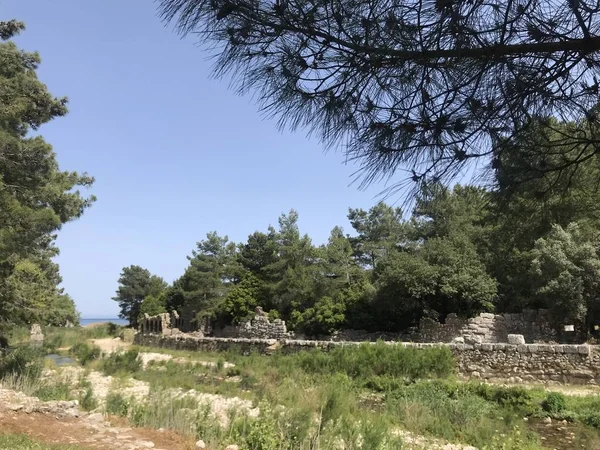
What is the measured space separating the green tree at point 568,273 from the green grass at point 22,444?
15.9 metres

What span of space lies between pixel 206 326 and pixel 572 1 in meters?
34.7

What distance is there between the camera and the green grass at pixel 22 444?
491 centimetres

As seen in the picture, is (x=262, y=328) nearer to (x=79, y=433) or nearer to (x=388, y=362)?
(x=388, y=362)

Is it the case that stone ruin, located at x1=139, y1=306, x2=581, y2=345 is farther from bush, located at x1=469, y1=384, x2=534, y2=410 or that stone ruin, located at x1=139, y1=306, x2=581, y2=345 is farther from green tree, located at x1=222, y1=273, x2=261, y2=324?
green tree, located at x1=222, y1=273, x2=261, y2=324

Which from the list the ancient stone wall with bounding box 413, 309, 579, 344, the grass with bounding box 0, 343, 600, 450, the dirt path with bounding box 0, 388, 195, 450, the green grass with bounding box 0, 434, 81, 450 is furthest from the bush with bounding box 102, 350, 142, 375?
the ancient stone wall with bounding box 413, 309, 579, 344

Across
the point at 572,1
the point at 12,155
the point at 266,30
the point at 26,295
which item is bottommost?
the point at 26,295

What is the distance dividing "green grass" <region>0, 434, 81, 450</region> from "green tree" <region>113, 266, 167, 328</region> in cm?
6188

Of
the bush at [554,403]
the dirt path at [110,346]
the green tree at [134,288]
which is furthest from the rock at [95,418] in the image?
the green tree at [134,288]

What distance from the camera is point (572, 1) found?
Answer: 301cm

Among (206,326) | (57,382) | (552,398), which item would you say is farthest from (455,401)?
(206,326)

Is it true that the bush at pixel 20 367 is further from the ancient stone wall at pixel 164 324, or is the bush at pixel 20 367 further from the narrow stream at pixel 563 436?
the ancient stone wall at pixel 164 324

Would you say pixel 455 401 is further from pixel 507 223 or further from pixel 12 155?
pixel 12 155

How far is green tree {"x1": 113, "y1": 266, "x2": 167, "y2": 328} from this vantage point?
217ft

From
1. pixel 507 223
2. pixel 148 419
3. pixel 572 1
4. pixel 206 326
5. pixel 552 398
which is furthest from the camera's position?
pixel 206 326
